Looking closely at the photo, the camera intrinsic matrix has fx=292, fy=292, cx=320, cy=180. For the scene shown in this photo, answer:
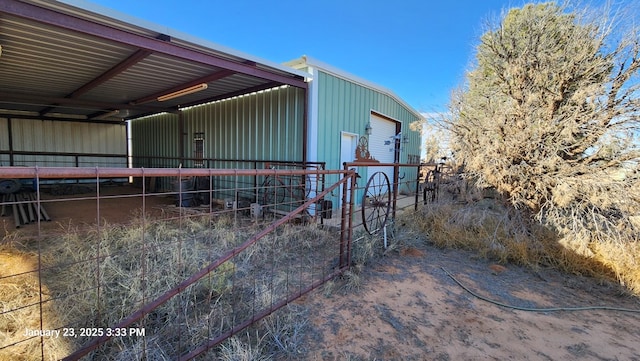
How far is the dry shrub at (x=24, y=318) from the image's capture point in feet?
5.68

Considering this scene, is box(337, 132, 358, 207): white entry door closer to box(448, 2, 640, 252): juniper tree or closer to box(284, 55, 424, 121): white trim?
box(284, 55, 424, 121): white trim

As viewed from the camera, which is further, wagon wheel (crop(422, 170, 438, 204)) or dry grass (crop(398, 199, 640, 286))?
wagon wheel (crop(422, 170, 438, 204))

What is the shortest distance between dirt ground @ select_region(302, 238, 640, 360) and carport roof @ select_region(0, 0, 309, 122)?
3.47 metres

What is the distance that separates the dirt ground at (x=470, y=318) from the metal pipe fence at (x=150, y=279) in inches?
18.0

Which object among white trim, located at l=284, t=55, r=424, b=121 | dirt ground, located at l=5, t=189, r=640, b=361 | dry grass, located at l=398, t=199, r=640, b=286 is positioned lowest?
dirt ground, located at l=5, t=189, r=640, b=361

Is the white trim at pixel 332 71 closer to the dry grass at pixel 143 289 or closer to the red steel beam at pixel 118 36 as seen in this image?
the red steel beam at pixel 118 36

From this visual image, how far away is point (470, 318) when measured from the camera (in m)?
2.36

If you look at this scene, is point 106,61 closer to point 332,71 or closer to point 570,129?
point 332,71

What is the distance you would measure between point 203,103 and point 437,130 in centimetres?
600

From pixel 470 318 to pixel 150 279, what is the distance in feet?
8.94

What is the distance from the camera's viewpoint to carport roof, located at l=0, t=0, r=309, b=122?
3057 mm

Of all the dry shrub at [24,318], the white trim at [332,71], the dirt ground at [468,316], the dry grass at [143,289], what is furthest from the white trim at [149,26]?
the dirt ground at [468,316]

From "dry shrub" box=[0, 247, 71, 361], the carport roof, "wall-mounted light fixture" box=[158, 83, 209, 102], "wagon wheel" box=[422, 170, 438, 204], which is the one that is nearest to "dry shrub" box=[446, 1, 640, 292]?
"wagon wheel" box=[422, 170, 438, 204]

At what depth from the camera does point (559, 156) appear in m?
3.94
